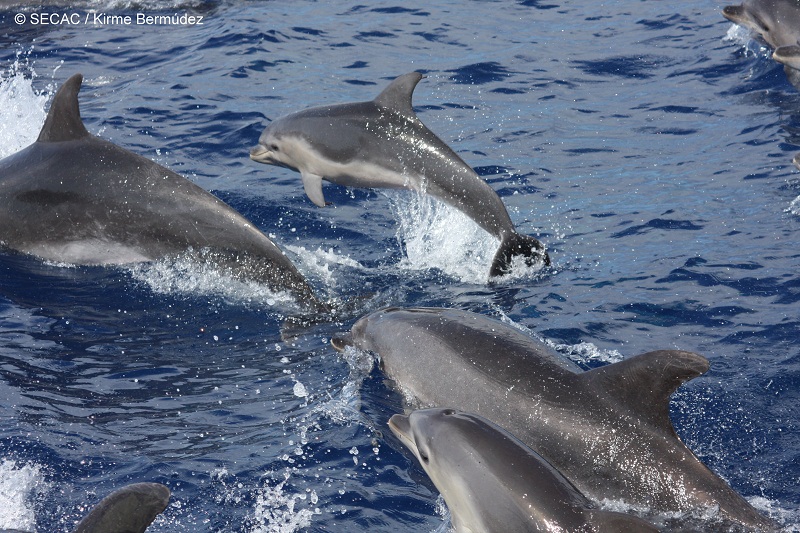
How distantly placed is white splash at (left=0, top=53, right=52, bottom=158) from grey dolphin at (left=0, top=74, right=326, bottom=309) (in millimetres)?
3321

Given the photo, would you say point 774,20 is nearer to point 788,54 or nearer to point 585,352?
point 788,54

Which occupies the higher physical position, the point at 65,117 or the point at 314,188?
the point at 65,117

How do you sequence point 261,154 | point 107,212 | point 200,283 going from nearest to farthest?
point 200,283 < point 107,212 < point 261,154

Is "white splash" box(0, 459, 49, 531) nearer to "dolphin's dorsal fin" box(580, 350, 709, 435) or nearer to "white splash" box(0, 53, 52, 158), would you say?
"dolphin's dorsal fin" box(580, 350, 709, 435)

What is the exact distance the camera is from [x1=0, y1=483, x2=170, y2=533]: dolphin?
4.57 metres

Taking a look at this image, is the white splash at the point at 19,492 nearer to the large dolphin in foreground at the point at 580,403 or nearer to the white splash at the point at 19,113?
the large dolphin in foreground at the point at 580,403

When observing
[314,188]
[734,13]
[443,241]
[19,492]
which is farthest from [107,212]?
[734,13]

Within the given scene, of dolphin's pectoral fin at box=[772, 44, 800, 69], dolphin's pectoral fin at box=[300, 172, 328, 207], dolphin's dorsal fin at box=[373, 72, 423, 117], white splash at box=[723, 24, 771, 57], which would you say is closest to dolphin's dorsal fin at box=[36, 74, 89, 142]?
dolphin's pectoral fin at box=[300, 172, 328, 207]

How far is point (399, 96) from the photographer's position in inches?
406

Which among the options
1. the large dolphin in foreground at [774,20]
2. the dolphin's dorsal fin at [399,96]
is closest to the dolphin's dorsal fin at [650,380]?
the dolphin's dorsal fin at [399,96]

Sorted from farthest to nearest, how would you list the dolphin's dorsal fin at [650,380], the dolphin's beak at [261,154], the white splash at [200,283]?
the dolphin's beak at [261,154] → the white splash at [200,283] → the dolphin's dorsal fin at [650,380]

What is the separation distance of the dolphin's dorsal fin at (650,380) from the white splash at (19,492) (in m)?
3.61

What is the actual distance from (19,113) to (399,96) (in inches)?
264

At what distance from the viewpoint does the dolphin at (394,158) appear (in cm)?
998
